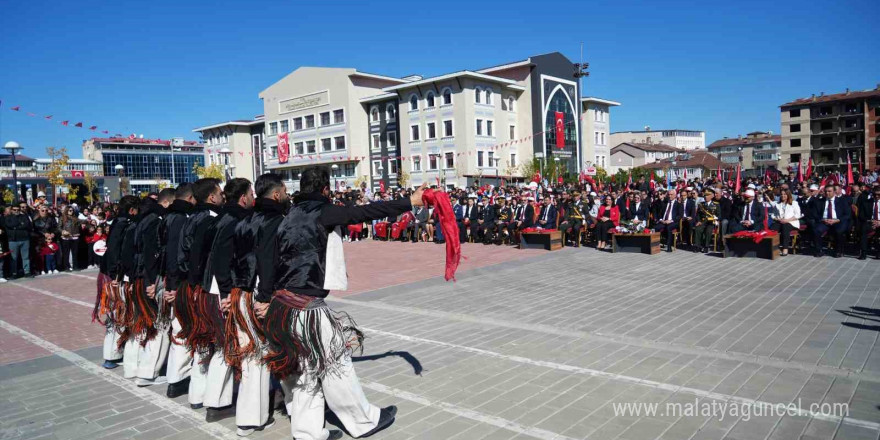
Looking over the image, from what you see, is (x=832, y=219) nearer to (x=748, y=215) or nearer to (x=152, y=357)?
(x=748, y=215)

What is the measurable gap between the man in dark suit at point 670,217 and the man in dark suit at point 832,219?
3.06 metres

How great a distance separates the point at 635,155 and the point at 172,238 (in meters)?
96.5

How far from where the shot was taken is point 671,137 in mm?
137625

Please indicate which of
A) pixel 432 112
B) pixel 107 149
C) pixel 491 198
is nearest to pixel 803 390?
pixel 491 198

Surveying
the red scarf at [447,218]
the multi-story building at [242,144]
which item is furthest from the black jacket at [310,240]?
the multi-story building at [242,144]

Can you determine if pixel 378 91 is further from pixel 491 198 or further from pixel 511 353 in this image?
pixel 511 353

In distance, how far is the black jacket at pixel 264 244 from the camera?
4188 millimetres

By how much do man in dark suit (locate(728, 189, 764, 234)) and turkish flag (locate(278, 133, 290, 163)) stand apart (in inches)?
2344

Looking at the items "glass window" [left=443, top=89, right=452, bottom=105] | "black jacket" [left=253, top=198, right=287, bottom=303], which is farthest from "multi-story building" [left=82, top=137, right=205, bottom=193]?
"black jacket" [left=253, top=198, right=287, bottom=303]

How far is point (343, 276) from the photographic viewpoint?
4.22 m

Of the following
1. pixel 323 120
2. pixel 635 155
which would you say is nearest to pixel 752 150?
pixel 635 155

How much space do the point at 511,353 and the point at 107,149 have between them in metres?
110

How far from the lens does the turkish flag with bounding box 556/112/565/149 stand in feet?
195

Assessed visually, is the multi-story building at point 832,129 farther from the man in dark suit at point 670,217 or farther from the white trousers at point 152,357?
the white trousers at point 152,357
